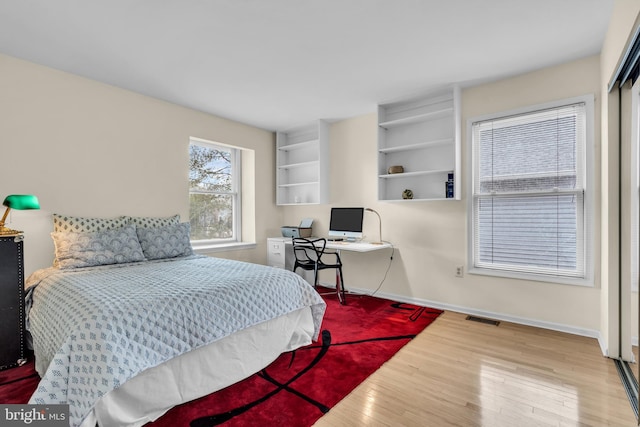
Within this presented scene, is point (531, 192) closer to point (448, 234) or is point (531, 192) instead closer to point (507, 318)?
point (448, 234)

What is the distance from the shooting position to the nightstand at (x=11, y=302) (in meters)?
2.22

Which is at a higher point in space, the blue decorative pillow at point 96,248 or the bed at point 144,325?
the blue decorative pillow at point 96,248

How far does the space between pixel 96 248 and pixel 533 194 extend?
4122 mm

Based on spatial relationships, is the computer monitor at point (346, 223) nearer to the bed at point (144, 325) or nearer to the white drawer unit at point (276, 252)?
the white drawer unit at point (276, 252)

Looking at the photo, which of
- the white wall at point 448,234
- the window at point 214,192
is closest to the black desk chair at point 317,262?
the white wall at point 448,234

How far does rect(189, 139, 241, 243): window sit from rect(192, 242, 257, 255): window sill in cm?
10

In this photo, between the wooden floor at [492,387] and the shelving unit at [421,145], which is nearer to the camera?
the wooden floor at [492,387]

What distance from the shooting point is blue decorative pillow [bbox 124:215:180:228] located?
332 cm

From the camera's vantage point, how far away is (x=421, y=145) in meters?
3.58

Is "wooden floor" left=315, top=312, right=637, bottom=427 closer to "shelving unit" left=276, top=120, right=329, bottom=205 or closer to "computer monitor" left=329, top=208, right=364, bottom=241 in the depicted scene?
"computer monitor" left=329, top=208, right=364, bottom=241

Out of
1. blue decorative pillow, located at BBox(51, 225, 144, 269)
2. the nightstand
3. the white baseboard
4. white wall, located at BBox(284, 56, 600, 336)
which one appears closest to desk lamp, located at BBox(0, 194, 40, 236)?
the nightstand

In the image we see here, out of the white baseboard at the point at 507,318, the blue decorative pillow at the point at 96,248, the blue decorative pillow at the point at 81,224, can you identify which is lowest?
the white baseboard at the point at 507,318

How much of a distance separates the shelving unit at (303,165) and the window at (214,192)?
2.36 feet

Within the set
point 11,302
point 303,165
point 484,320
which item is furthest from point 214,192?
point 484,320
